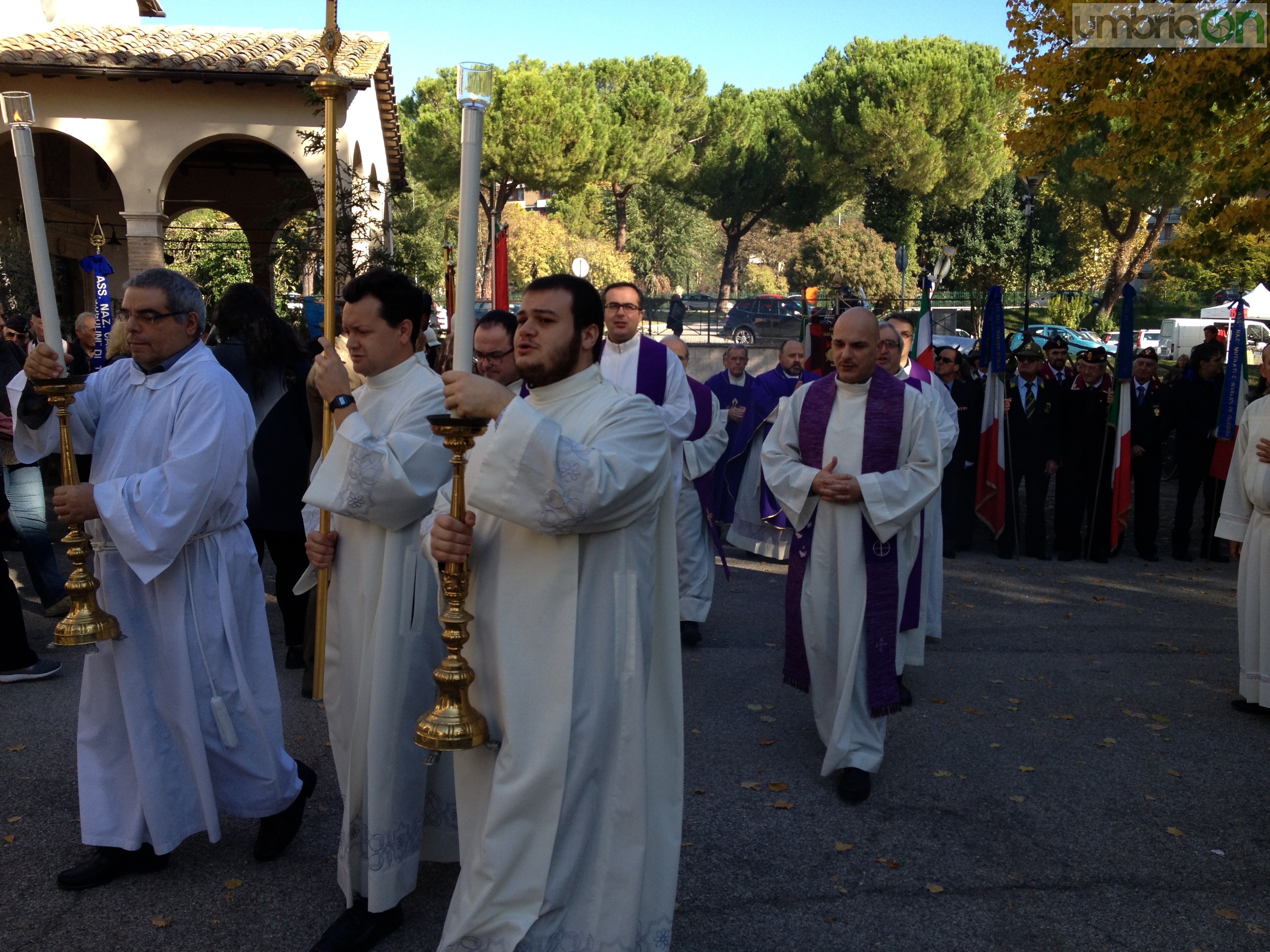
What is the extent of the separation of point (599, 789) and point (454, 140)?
3762 centimetres

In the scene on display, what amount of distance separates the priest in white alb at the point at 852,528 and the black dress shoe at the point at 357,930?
79.8 inches

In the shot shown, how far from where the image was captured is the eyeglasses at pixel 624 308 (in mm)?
6562

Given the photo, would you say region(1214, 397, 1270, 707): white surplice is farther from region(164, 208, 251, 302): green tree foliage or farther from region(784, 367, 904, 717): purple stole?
region(164, 208, 251, 302): green tree foliage

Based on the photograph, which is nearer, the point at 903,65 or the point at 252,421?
the point at 252,421

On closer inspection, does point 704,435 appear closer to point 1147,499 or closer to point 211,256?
point 1147,499

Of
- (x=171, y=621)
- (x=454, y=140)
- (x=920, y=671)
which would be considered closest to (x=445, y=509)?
(x=171, y=621)

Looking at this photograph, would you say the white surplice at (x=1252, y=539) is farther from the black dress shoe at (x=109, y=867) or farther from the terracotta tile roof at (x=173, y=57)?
the terracotta tile roof at (x=173, y=57)

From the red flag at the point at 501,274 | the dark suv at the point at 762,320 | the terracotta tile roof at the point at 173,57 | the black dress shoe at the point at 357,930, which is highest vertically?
the terracotta tile roof at the point at 173,57

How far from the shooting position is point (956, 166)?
40.4 m

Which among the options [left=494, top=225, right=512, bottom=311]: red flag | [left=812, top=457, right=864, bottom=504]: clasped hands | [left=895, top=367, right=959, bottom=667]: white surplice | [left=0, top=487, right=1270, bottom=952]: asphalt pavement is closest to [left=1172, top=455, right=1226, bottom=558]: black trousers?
[left=0, top=487, right=1270, bottom=952]: asphalt pavement

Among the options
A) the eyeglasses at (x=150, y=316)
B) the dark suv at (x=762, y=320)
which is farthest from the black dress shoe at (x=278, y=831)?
the dark suv at (x=762, y=320)

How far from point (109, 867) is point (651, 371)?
4013 mm

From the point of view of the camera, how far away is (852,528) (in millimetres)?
4766

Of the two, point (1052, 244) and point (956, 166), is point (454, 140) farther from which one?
point (1052, 244)
